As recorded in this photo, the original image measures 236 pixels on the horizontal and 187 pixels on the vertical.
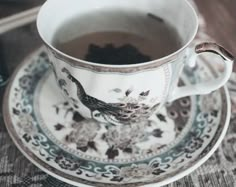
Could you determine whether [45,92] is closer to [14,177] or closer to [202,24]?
[14,177]

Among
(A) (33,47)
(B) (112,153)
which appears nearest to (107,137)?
(B) (112,153)

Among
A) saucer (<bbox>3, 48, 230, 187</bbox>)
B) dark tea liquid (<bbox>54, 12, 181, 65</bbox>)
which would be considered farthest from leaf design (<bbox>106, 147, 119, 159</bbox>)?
dark tea liquid (<bbox>54, 12, 181, 65</bbox>)

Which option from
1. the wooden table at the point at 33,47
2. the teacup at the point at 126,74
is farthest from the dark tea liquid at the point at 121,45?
the wooden table at the point at 33,47

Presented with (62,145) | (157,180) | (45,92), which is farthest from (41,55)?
(157,180)

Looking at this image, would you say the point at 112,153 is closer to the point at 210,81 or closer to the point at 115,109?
the point at 115,109

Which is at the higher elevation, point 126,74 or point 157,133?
point 126,74

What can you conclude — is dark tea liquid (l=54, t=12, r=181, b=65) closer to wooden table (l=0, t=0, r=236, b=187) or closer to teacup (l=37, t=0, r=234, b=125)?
teacup (l=37, t=0, r=234, b=125)
